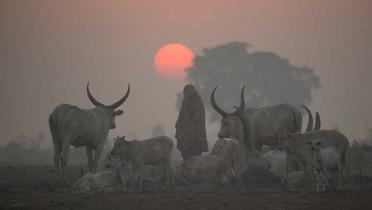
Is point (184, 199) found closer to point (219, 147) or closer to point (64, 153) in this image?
point (64, 153)

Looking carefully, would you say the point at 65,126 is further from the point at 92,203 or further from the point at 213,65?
the point at 213,65

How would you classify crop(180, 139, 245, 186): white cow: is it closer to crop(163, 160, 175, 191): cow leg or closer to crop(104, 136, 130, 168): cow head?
crop(163, 160, 175, 191): cow leg

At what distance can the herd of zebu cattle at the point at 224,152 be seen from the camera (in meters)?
15.7

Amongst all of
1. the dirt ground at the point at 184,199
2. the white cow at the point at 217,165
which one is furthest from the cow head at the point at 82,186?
the white cow at the point at 217,165

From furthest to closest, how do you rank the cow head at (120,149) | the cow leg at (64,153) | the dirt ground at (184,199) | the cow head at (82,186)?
1. the cow leg at (64,153)
2. the cow head at (120,149)
3. the cow head at (82,186)
4. the dirt ground at (184,199)

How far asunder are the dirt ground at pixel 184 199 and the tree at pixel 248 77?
4794cm

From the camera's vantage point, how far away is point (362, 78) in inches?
3895

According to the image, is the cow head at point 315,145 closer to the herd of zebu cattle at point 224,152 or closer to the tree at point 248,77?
the herd of zebu cattle at point 224,152

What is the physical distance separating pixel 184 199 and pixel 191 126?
604 centimetres

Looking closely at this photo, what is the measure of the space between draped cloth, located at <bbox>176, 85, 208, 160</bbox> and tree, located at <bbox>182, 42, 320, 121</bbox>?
4336 cm

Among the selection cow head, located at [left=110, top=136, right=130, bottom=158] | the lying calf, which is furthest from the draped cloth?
the lying calf

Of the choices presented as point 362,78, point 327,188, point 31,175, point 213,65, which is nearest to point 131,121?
point 213,65

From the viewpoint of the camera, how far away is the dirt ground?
1263 cm

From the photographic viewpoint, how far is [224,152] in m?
18.4
